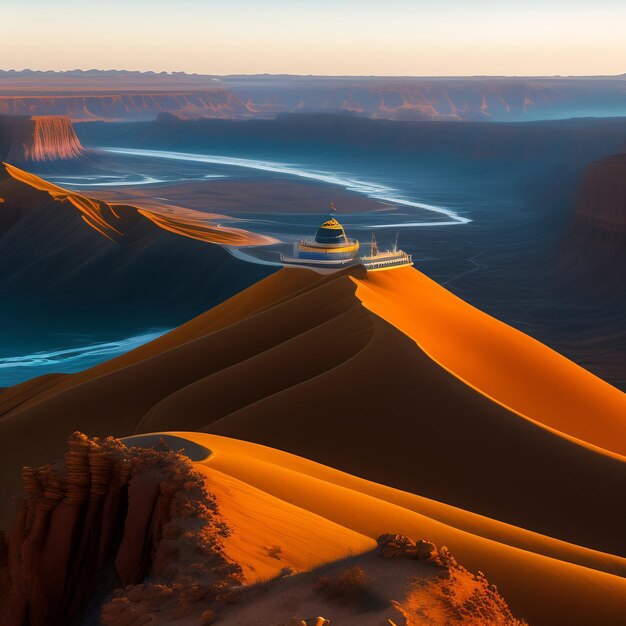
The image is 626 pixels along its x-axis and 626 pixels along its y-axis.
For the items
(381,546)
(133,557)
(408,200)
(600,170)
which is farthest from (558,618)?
(408,200)

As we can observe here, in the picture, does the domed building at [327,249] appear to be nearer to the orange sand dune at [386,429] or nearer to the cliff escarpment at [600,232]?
the orange sand dune at [386,429]

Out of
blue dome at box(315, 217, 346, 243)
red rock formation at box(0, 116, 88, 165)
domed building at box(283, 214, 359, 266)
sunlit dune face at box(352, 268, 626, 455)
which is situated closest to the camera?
sunlit dune face at box(352, 268, 626, 455)

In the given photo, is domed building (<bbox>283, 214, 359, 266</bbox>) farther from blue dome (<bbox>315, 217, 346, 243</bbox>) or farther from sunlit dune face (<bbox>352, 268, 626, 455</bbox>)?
sunlit dune face (<bbox>352, 268, 626, 455</bbox>)

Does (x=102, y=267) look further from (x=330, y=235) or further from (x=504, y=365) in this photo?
(x=504, y=365)

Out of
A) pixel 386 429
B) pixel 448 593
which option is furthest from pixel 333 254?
pixel 448 593

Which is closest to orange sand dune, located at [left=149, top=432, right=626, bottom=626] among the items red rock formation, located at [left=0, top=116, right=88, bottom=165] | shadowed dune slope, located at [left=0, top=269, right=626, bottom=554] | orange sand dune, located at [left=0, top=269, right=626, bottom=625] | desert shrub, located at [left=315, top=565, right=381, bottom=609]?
orange sand dune, located at [left=0, top=269, right=626, bottom=625]

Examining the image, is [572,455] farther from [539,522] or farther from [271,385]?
[271,385]

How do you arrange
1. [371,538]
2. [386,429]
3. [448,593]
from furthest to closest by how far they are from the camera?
[386,429], [371,538], [448,593]
